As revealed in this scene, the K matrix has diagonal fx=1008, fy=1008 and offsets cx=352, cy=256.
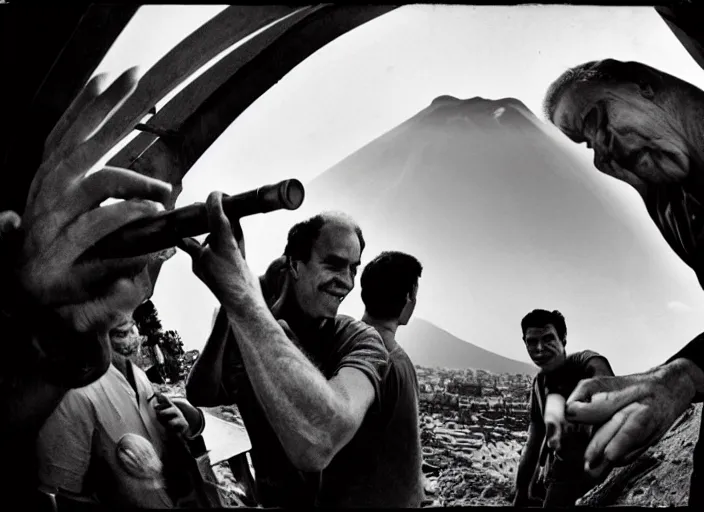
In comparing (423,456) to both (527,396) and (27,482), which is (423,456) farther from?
(27,482)

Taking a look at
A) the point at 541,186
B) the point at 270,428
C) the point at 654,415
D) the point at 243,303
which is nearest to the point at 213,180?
the point at 243,303

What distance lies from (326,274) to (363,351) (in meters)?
0.31

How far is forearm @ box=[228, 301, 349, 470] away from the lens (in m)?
3.50

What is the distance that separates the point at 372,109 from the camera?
3.75 m

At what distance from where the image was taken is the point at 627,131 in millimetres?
3869

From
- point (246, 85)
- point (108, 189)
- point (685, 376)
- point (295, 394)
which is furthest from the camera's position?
point (685, 376)

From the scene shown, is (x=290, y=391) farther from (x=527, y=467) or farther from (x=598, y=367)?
(x=598, y=367)

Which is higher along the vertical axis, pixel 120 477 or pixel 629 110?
pixel 629 110

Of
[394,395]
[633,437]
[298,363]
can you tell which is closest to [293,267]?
[298,363]

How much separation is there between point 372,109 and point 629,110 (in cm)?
100

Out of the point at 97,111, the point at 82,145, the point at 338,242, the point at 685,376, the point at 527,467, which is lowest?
the point at 527,467

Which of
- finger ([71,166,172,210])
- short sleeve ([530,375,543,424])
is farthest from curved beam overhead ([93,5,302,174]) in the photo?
short sleeve ([530,375,543,424])

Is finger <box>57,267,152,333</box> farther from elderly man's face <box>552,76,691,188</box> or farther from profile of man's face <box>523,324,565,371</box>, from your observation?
elderly man's face <box>552,76,691,188</box>

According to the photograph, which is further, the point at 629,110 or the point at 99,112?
the point at 629,110
